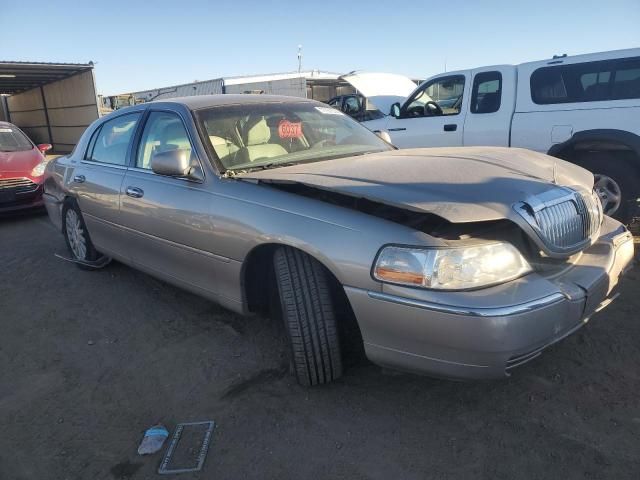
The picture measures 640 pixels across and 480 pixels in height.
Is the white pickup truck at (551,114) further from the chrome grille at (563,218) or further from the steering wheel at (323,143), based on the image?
the steering wheel at (323,143)

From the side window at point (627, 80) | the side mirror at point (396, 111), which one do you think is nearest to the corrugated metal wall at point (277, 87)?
the side mirror at point (396, 111)

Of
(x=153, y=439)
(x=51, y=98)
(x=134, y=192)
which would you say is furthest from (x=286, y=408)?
(x=51, y=98)

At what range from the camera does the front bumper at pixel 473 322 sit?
81.4 inches

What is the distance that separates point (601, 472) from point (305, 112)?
2967 millimetres

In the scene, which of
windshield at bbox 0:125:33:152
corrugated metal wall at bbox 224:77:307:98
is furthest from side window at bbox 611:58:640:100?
corrugated metal wall at bbox 224:77:307:98

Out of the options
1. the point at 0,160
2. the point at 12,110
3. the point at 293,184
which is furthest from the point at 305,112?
the point at 12,110

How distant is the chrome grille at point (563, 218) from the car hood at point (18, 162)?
7.93 meters

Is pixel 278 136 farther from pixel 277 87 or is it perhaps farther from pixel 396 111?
pixel 277 87

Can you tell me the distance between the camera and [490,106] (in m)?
6.02

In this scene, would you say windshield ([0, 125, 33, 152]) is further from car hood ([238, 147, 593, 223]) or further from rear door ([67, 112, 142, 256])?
car hood ([238, 147, 593, 223])

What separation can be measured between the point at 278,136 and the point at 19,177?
6075mm

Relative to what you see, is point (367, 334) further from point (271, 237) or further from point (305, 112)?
point (305, 112)

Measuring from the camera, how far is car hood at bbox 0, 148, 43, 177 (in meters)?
7.70

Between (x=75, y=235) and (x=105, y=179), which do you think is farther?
(x=75, y=235)
